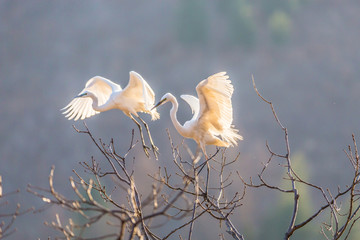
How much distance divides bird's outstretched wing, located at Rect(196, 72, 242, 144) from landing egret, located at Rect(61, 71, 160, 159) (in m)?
0.37

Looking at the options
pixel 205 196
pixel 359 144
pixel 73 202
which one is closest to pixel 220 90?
pixel 205 196

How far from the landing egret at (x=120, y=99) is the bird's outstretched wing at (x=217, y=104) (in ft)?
1.22

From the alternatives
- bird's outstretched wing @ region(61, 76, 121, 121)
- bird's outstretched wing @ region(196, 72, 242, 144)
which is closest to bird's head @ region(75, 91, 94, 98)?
bird's outstretched wing @ region(61, 76, 121, 121)

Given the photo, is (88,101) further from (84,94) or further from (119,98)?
(119,98)

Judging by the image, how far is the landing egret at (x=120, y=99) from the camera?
10.1 feet

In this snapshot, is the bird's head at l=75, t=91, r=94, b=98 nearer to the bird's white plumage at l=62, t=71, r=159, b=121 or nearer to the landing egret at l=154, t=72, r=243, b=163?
the bird's white plumage at l=62, t=71, r=159, b=121

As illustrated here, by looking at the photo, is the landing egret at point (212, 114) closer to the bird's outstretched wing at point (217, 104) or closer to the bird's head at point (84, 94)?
the bird's outstretched wing at point (217, 104)

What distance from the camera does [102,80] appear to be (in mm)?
3572

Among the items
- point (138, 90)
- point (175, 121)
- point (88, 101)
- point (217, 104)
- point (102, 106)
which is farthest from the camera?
point (88, 101)

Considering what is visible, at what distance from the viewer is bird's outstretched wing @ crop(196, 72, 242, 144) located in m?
2.51

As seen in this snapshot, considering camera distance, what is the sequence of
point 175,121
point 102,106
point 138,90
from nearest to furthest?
point 175,121, point 138,90, point 102,106

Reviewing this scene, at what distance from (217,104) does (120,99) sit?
2.84 ft

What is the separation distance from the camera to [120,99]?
128 inches

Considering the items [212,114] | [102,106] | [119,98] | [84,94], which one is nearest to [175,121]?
[212,114]
